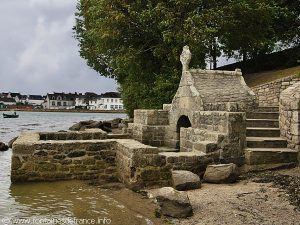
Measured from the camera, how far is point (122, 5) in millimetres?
23000

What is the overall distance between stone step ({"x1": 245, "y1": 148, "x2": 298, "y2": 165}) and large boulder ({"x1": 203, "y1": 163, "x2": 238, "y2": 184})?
1234 millimetres

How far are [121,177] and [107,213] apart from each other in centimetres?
298

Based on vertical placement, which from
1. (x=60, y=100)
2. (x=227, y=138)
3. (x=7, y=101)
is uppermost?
(x=60, y=100)

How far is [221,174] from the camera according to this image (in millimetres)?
9094

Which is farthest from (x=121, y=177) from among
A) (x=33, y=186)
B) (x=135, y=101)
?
(x=135, y=101)

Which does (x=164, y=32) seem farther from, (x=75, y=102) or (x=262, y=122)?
(x=75, y=102)

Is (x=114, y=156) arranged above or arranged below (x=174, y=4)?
below

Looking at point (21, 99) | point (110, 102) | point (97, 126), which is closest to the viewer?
point (97, 126)

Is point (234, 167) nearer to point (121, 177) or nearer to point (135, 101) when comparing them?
point (121, 177)

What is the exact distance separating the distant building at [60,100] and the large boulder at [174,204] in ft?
445

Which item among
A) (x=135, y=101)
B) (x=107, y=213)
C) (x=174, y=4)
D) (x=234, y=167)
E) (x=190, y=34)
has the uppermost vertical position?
(x=174, y=4)

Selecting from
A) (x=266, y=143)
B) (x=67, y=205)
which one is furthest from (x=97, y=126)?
(x=67, y=205)

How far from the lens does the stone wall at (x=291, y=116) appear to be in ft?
34.3

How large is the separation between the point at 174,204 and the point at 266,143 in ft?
16.6
